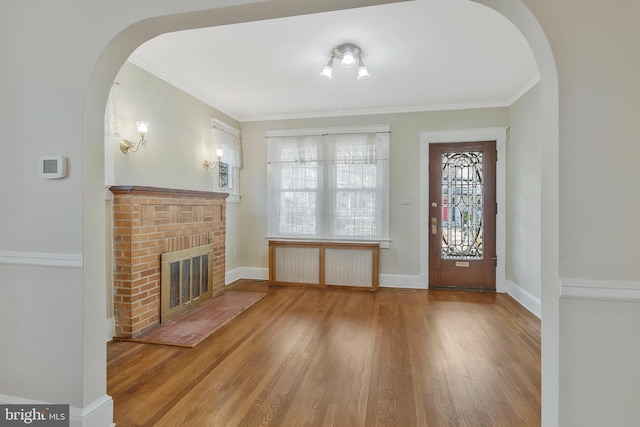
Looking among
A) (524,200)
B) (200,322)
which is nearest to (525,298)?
(524,200)

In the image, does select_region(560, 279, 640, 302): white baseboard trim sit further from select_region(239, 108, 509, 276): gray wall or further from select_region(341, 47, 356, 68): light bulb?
select_region(239, 108, 509, 276): gray wall

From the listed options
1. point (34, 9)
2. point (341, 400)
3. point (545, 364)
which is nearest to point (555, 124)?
point (545, 364)

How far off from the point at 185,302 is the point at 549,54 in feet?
12.2

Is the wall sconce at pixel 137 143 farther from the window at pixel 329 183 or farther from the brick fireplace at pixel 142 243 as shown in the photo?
the window at pixel 329 183

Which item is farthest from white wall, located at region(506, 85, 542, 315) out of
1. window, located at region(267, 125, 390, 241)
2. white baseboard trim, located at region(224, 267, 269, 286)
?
white baseboard trim, located at region(224, 267, 269, 286)

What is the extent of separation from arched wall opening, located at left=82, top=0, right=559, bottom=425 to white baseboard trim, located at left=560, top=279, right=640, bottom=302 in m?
0.04

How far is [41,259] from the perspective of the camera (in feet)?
5.41

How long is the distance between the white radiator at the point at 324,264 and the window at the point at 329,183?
18cm

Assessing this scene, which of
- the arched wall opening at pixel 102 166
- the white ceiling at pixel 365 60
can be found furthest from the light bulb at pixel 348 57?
the arched wall opening at pixel 102 166

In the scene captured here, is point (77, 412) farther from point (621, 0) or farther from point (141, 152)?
point (621, 0)

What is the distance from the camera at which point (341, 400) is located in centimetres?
195

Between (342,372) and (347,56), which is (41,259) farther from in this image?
(347,56)

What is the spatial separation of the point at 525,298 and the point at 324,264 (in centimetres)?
260

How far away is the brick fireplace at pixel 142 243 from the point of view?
2.87m
